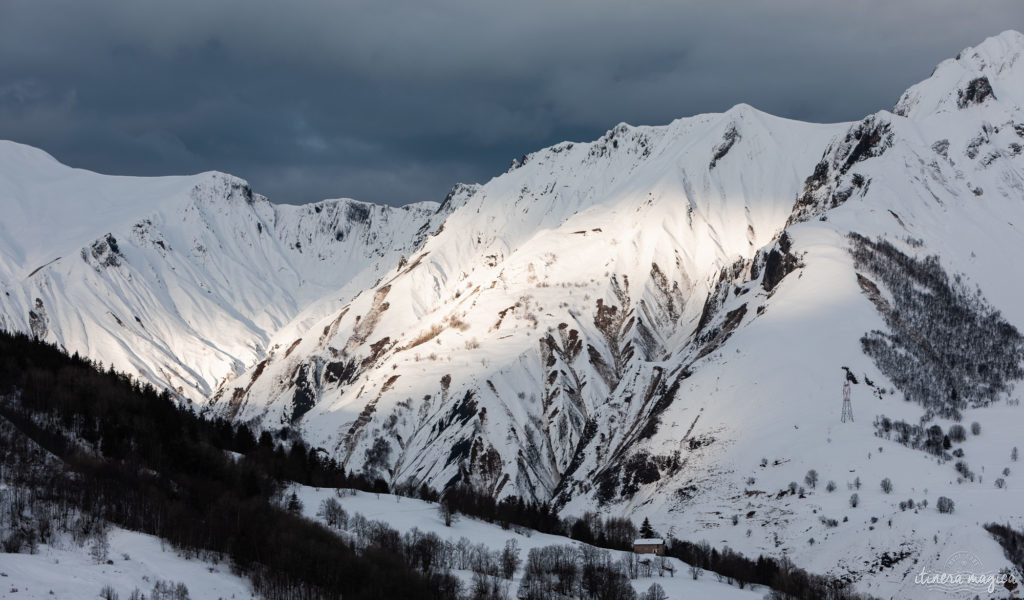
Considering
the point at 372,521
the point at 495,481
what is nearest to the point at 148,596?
the point at 372,521

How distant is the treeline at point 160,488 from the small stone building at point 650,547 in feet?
105

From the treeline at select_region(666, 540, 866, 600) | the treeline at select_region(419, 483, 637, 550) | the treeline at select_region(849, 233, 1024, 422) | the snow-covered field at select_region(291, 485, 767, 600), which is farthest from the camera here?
the treeline at select_region(849, 233, 1024, 422)

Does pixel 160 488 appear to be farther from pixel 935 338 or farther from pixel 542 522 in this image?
pixel 935 338

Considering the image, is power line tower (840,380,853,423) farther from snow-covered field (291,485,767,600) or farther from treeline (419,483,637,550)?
snow-covered field (291,485,767,600)

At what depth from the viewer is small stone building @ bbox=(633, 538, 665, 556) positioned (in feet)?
395

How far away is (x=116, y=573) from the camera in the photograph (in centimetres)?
7569

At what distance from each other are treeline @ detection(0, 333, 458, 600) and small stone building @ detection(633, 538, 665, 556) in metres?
32.0

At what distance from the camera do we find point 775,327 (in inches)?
6969

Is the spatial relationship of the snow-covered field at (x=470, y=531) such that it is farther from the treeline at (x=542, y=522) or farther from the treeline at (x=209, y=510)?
the treeline at (x=542, y=522)

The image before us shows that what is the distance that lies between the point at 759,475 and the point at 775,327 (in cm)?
4196

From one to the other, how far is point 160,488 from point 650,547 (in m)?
54.4

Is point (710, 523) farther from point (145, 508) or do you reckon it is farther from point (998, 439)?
point (145, 508)

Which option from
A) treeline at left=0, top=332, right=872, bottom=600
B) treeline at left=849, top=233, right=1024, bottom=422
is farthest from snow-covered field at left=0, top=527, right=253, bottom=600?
treeline at left=849, top=233, right=1024, bottom=422

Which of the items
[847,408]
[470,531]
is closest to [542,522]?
[470,531]
